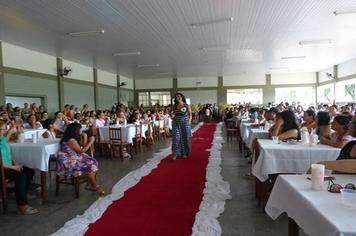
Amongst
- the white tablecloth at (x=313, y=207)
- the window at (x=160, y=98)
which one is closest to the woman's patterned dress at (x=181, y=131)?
the white tablecloth at (x=313, y=207)

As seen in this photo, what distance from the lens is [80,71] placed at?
45.7 ft

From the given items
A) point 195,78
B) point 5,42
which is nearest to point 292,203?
point 5,42

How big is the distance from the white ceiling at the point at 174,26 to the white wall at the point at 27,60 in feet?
1.38

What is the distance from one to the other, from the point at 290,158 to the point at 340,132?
0.65 m

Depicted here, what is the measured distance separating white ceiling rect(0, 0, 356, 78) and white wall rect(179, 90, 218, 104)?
33.0 feet

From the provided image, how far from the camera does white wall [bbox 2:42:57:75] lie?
931 cm

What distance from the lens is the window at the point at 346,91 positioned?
1459 cm

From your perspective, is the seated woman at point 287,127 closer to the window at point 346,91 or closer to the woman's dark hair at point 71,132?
the woman's dark hair at point 71,132

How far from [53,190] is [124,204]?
53.8 inches

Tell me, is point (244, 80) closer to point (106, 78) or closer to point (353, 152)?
point (106, 78)

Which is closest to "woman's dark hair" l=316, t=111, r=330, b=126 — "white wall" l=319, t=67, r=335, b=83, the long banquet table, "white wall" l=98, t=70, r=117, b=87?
the long banquet table

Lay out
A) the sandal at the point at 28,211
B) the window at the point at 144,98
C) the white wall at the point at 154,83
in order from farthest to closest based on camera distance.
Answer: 1. the window at the point at 144,98
2. the white wall at the point at 154,83
3. the sandal at the point at 28,211

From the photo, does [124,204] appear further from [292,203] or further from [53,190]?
[292,203]

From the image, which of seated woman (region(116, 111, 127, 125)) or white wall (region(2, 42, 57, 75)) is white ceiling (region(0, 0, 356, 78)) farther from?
seated woman (region(116, 111, 127, 125))
